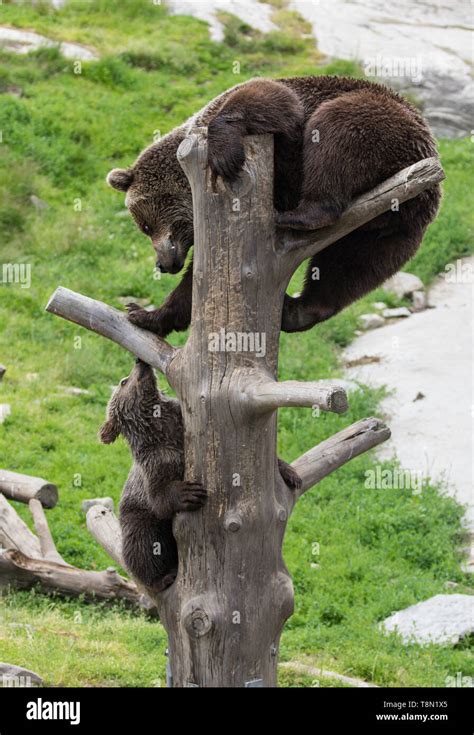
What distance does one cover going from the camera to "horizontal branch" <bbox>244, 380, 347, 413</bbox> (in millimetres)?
4277

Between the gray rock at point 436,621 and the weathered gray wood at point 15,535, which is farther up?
the weathered gray wood at point 15,535

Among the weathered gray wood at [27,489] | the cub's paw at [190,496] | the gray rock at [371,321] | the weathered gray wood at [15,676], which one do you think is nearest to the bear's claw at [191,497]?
the cub's paw at [190,496]

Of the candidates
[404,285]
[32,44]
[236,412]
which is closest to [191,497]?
[236,412]

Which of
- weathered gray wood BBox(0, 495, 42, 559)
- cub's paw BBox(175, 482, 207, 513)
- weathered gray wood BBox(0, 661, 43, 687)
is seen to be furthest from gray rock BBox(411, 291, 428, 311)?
cub's paw BBox(175, 482, 207, 513)

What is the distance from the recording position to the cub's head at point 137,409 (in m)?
5.72

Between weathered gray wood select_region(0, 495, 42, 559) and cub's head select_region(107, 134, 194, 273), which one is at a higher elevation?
cub's head select_region(107, 134, 194, 273)

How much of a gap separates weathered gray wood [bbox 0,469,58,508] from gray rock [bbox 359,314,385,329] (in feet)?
20.8

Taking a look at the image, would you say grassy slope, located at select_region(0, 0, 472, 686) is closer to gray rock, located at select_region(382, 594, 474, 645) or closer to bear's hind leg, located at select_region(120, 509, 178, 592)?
gray rock, located at select_region(382, 594, 474, 645)

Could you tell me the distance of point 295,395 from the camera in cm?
445

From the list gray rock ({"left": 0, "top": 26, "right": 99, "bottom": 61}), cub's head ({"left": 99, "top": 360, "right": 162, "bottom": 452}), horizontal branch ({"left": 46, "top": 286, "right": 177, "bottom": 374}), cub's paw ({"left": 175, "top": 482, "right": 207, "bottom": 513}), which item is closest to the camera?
cub's paw ({"left": 175, "top": 482, "right": 207, "bottom": 513})

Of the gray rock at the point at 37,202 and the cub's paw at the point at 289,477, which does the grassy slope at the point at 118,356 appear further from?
the cub's paw at the point at 289,477

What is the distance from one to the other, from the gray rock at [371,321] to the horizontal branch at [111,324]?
366 inches

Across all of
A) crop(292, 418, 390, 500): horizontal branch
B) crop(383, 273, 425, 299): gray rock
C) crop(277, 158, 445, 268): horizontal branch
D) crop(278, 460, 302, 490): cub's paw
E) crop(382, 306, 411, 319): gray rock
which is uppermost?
crop(383, 273, 425, 299): gray rock

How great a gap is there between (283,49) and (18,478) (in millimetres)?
A: 14286
